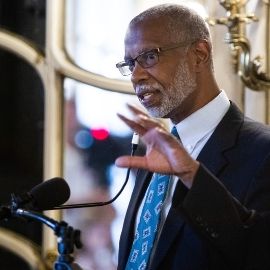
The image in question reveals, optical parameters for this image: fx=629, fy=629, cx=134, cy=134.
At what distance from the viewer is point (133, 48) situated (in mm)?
1290

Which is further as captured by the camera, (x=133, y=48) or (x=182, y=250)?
(x=133, y=48)

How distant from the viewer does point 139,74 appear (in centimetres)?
126

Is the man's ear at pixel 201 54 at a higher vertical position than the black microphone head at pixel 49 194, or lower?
higher

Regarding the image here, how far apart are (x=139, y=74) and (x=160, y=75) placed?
0.04 m

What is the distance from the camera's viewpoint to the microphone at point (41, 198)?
1.08m

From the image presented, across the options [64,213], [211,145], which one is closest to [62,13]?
[64,213]

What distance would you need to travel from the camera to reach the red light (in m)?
2.35

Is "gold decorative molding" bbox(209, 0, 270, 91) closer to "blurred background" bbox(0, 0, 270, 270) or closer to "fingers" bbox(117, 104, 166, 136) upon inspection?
"blurred background" bbox(0, 0, 270, 270)

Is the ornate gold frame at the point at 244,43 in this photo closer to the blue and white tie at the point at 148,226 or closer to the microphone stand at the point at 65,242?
the blue and white tie at the point at 148,226

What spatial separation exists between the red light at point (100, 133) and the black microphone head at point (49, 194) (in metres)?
1.17

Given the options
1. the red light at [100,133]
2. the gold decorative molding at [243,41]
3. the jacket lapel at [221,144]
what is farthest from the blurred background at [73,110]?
the jacket lapel at [221,144]

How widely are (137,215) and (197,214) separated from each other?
0.39 metres

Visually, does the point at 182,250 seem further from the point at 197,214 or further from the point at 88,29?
the point at 88,29

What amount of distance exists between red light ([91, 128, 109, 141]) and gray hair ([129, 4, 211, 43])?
3.46ft
